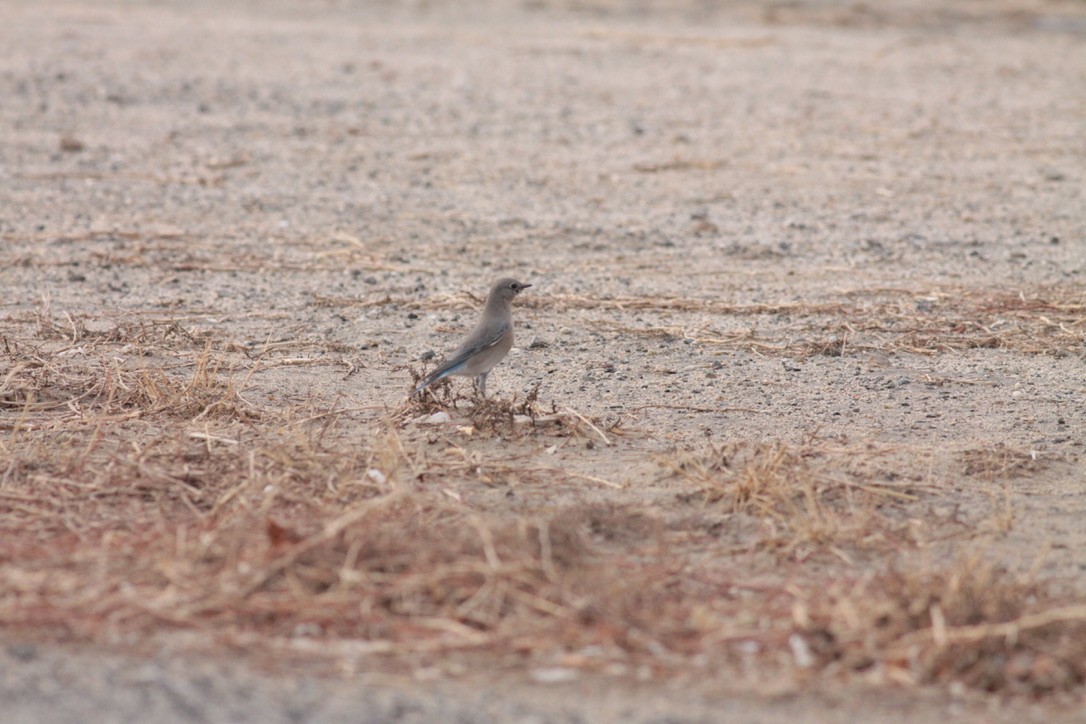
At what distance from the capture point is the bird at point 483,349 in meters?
6.43

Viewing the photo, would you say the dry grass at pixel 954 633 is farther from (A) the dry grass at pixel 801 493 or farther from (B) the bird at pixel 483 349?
(B) the bird at pixel 483 349

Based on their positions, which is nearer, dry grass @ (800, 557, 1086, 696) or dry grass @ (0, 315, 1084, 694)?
dry grass @ (800, 557, 1086, 696)

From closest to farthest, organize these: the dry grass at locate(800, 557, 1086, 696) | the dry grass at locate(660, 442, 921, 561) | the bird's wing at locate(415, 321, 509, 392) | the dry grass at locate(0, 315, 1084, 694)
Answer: the dry grass at locate(800, 557, 1086, 696)
the dry grass at locate(0, 315, 1084, 694)
the dry grass at locate(660, 442, 921, 561)
the bird's wing at locate(415, 321, 509, 392)

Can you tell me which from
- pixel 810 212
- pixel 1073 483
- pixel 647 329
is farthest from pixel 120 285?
pixel 1073 483

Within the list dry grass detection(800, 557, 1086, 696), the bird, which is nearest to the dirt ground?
dry grass detection(800, 557, 1086, 696)

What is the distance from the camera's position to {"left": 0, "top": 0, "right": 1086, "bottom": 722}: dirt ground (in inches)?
166

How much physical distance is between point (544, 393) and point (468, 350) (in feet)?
1.70

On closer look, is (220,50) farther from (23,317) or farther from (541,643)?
(541,643)

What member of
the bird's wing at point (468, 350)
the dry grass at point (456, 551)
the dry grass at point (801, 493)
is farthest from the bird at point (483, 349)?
the dry grass at point (801, 493)

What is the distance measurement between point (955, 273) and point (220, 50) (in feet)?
30.1

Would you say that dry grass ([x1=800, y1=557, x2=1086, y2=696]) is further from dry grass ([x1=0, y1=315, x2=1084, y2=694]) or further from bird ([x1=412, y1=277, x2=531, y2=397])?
bird ([x1=412, y1=277, x2=531, y2=397])

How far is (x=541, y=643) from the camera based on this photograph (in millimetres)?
4270

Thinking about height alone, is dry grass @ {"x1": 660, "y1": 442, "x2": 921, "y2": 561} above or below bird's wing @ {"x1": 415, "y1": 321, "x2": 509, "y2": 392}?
below

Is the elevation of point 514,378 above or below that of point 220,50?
below
